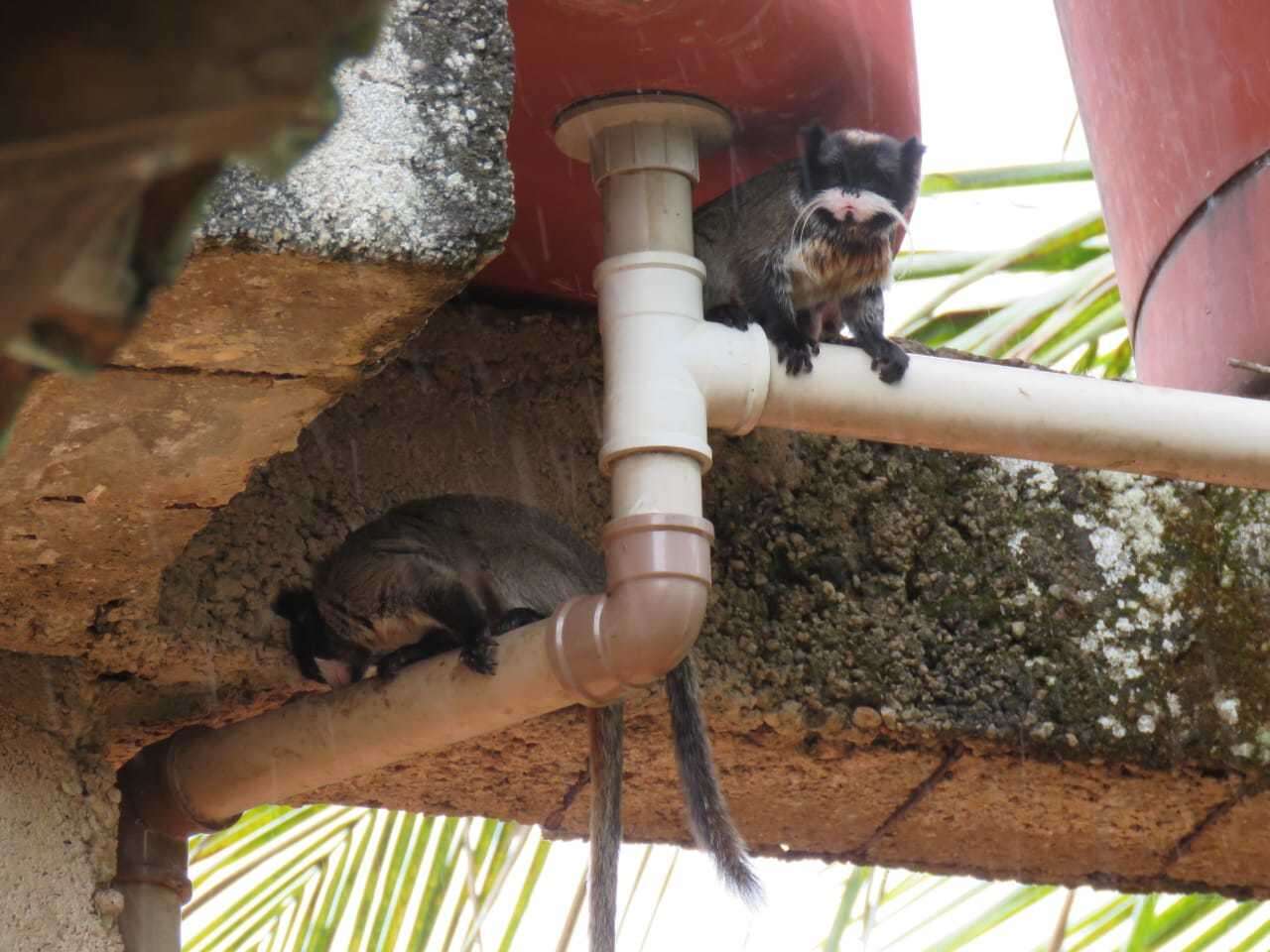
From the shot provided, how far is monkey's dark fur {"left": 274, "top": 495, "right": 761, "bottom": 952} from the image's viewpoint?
2781mm

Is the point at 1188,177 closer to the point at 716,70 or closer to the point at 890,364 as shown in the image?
the point at 890,364

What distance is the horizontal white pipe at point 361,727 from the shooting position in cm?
252

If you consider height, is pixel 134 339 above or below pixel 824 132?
below

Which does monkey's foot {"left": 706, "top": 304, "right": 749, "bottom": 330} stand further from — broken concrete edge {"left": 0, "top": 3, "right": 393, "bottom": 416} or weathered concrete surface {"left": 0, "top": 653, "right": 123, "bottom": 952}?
broken concrete edge {"left": 0, "top": 3, "right": 393, "bottom": 416}

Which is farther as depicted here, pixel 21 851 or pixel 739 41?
pixel 21 851

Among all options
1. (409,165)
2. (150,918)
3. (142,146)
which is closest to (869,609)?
(150,918)

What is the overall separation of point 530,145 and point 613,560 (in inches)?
26.8

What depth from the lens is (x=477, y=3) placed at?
1.90 metres

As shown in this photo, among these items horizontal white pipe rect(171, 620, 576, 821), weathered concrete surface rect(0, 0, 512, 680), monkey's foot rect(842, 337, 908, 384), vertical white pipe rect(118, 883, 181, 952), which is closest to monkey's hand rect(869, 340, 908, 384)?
monkey's foot rect(842, 337, 908, 384)

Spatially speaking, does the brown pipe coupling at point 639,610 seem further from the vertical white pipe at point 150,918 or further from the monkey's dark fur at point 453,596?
the vertical white pipe at point 150,918

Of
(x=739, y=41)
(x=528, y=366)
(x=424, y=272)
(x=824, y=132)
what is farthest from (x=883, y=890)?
(x=424, y=272)

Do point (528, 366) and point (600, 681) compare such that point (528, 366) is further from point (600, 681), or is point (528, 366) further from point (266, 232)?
point (266, 232)

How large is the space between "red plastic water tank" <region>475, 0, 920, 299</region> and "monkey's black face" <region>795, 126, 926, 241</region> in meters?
0.07

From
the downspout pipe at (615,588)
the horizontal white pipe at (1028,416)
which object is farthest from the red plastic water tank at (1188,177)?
the downspout pipe at (615,588)
